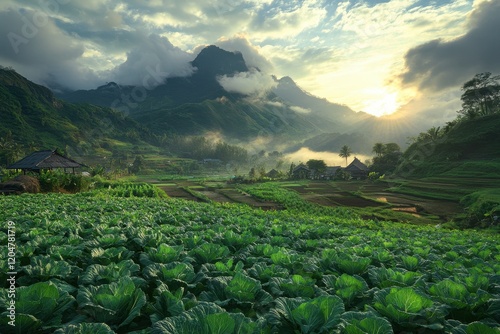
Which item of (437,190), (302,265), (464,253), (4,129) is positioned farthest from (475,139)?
(4,129)

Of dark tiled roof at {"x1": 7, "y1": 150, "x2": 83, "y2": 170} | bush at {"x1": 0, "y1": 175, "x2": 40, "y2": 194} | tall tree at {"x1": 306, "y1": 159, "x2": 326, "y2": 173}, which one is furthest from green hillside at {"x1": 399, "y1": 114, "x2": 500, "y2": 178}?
dark tiled roof at {"x1": 7, "y1": 150, "x2": 83, "y2": 170}

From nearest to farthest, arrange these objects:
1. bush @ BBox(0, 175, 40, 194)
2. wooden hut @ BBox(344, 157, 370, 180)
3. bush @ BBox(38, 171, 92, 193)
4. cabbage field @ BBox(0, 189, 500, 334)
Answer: cabbage field @ BBox(0, 189, 500, 334) → bush @ BBox(0, 175, 40, 194) → bush @ BBox(38, 171, 92, 193) → wooden hut @ BBox(344, 157, 370, 180)

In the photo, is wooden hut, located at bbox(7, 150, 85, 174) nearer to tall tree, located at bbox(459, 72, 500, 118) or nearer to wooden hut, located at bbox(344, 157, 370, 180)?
wooden hut, located at bbox(344, 157, 370, 180)

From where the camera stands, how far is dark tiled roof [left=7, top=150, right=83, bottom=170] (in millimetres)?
45219

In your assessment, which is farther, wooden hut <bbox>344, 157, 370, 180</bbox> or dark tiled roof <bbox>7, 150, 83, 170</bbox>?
wooden hut <bbox>344, 157, 370, 180</bbox>

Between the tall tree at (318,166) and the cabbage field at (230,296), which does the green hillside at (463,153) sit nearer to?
the tall tree at (318,166)

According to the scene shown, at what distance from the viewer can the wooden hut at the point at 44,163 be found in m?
45.2

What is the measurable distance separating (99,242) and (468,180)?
73.0 metres

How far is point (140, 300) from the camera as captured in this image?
8.76ft

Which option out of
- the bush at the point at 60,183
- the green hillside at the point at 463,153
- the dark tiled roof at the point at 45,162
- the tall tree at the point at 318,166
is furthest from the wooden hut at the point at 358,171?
the bush at the point at 60,183

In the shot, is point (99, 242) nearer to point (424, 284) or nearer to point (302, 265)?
point (302, 265)

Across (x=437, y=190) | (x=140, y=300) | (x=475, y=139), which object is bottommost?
(x=437, y=190)

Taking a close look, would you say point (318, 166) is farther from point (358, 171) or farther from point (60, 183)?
point (60, 183)

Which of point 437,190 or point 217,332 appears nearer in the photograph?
point 217,332
